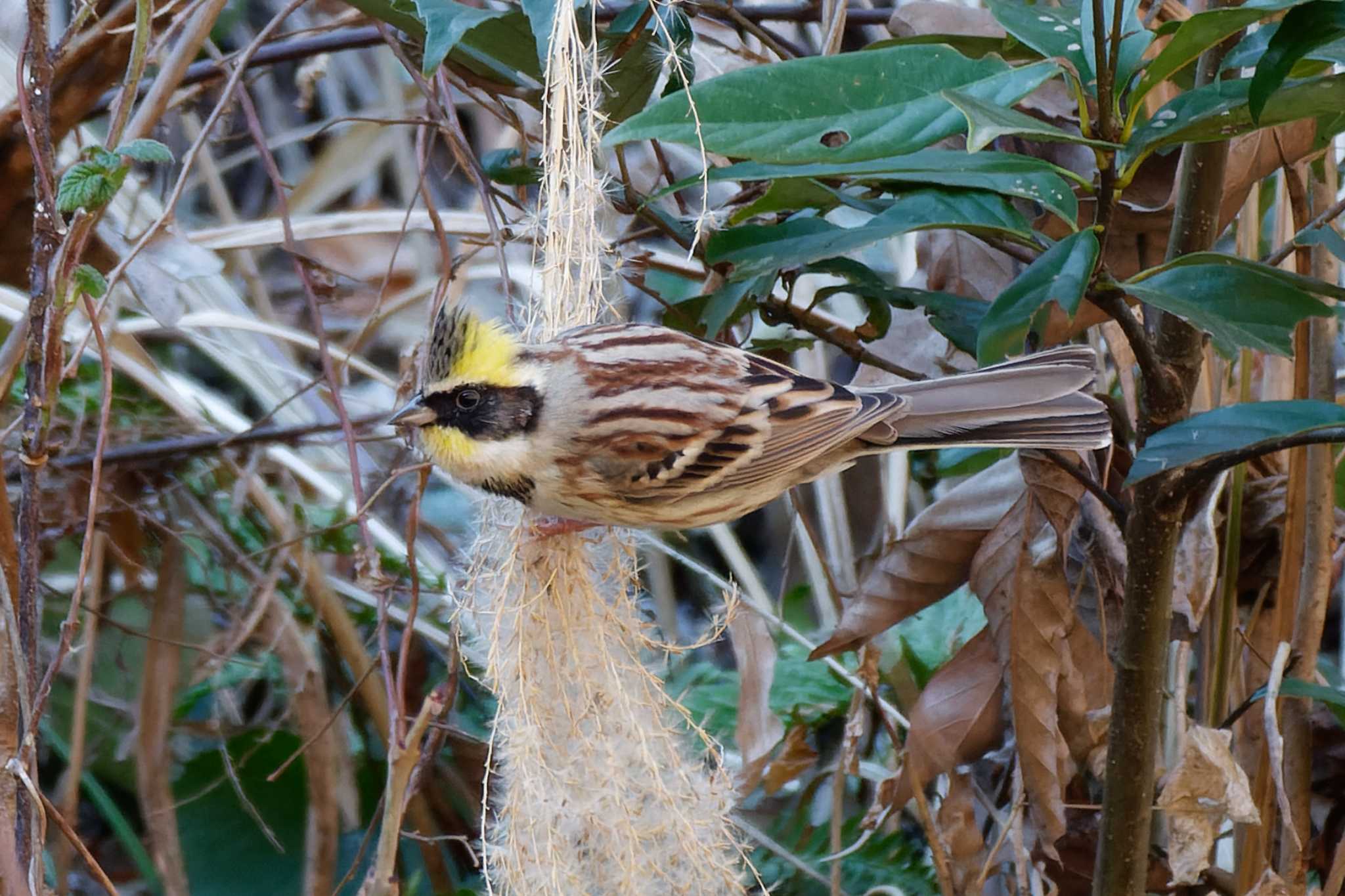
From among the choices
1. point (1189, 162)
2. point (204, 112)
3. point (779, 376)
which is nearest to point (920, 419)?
point (779, 376)

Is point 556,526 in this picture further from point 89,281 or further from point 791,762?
point 791,762

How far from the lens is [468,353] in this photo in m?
2.01

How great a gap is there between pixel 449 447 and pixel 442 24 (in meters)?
0.65

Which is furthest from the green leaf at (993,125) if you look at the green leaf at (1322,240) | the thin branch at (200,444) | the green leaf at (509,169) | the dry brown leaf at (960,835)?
the thin branch at (200,444)

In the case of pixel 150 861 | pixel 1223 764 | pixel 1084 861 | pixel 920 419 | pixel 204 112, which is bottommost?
pixel 150 861

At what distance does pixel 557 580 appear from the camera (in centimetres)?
197

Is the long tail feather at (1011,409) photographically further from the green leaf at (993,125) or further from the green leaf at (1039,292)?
the green leaf at (993,125)

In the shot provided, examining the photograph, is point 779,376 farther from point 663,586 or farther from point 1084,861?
point 663,586

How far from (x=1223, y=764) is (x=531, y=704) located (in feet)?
3.39

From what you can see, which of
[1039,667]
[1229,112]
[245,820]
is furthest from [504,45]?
[245,820]

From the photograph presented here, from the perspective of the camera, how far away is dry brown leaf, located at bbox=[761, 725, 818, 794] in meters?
2.64

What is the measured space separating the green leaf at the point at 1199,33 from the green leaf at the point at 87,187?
1.31 m

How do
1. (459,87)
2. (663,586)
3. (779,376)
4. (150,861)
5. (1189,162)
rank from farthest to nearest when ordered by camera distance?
(663,586) → (150,861) → (459,87) → (779,376) → (1189,162)

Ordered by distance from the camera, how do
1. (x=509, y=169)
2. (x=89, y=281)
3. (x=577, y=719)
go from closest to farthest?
(x=89, y=281)
(x=577, y=719)
(x=509, y=169)
